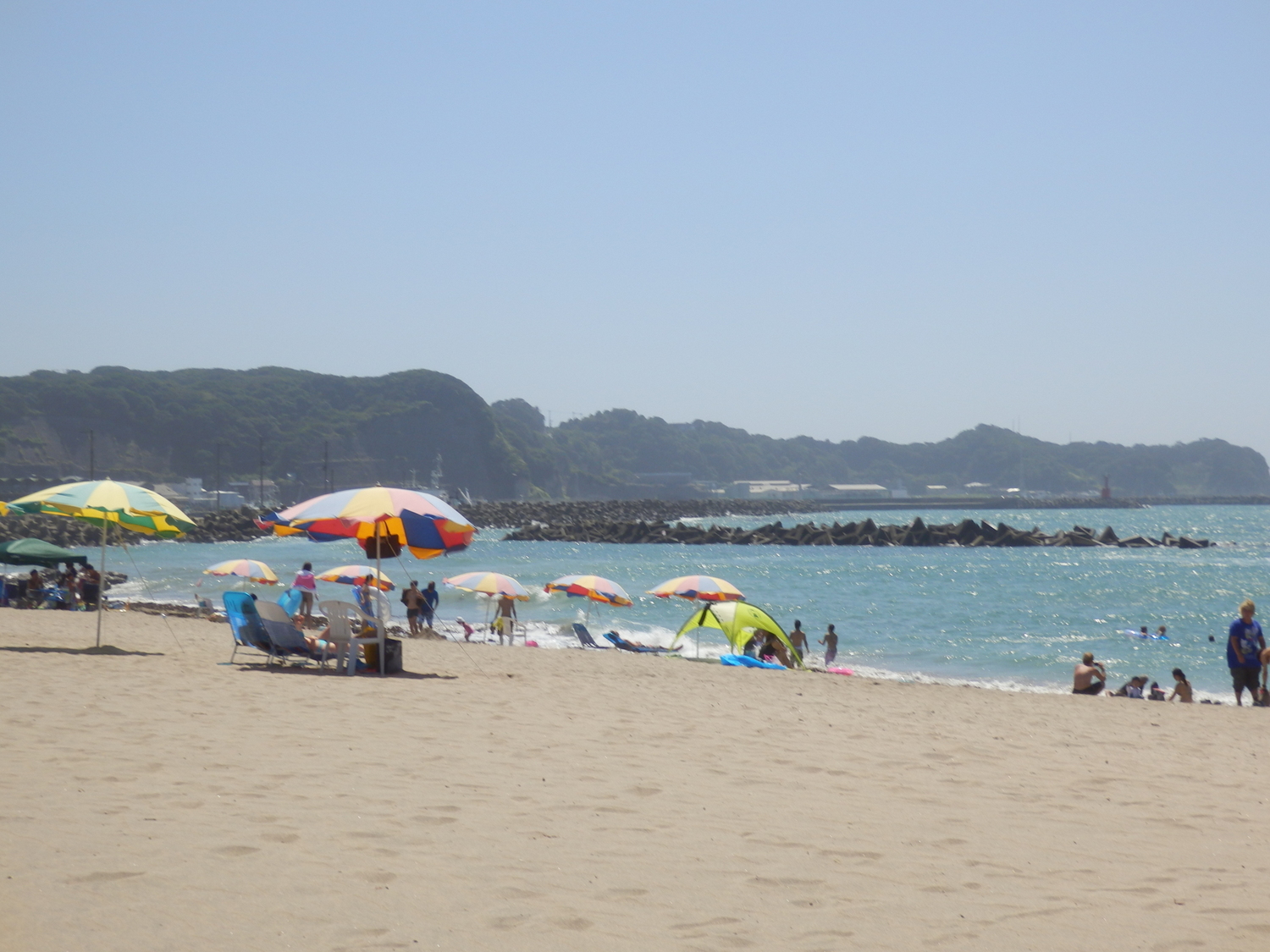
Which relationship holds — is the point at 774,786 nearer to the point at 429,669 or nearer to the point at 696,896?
the point at 696,896

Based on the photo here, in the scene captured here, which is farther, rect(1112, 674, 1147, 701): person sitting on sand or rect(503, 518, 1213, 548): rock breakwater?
rect(503, 518, 1213, 548): rock breakwater

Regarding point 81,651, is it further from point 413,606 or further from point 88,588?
point 88,588

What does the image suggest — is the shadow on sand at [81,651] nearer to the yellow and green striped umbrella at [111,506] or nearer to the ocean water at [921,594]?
the yellow and green striped umbrella at [111,506]

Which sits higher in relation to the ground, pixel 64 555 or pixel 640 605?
pixel 64 555

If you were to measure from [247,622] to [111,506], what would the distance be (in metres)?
1.64

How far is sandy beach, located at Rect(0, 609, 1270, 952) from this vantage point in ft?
10.6

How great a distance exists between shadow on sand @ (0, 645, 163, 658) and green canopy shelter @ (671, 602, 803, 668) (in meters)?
6.69

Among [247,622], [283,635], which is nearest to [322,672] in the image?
[283,635]

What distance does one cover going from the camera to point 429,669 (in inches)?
419

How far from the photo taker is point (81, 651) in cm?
1057

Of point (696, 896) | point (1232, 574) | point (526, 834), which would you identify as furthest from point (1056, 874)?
point (1232, 574)

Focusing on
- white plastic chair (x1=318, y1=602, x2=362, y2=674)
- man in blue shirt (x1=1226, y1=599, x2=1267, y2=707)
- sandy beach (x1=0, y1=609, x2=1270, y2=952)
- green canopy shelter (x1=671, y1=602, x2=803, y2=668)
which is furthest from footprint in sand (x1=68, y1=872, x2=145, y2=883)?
green canopy shelter (x1=671, y1=602, x2=803, y2=668)

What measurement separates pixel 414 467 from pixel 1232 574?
398 ft

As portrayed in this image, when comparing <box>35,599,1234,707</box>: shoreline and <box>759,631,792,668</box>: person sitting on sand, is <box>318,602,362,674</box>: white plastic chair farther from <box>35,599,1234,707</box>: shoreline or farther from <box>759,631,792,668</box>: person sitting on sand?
<box>759,631,792,668</box>: person sitting on sand
